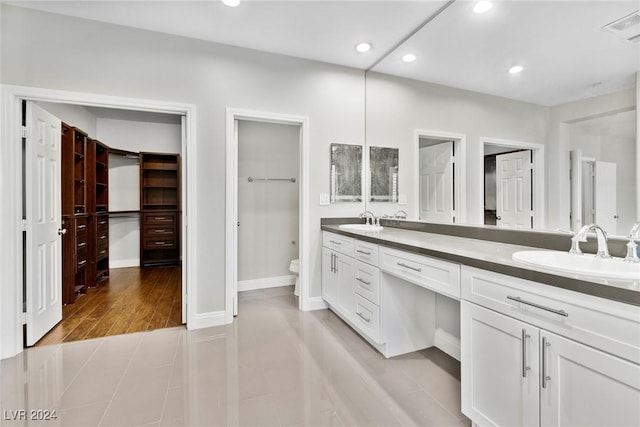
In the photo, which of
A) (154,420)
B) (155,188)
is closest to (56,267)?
(154,420)

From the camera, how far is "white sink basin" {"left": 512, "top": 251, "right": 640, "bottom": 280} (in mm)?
987

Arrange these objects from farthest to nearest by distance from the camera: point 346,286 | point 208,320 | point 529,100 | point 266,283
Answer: point 266,283 → point 208,320 → point 346,286 → point 529,100

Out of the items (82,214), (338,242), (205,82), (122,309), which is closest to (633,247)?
(338,242)

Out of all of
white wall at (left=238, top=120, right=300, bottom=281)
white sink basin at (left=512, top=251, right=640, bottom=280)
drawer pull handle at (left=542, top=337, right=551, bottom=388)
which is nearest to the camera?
white sink basin at (left=512, top=251, right=640, bottom=280)

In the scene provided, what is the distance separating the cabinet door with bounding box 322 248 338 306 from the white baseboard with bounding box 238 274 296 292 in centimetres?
108

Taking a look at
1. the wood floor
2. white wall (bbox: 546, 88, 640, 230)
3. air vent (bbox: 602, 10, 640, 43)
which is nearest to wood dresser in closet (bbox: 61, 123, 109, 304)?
the wood floor

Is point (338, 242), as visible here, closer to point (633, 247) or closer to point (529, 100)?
point (529, 100)

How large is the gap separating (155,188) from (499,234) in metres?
5.43

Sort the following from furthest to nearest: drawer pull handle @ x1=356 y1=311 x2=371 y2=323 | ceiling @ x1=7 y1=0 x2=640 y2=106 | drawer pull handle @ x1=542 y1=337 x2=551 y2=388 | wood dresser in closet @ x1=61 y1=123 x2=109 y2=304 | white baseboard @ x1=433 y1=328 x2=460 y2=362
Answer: wood dresser in closet @ x1=61 y1=123 x2=109 y2=304
drawer pull handle @ x1=356 y1=311 x2=371 y2=323
white baseboard @ x1=433 y1=328 x2=460 y2=362
ceiling @ x1=7 y1=0 x2=640 y2=106
drawer pull handle @ x1=542 y1=337 x2=551 y2=388

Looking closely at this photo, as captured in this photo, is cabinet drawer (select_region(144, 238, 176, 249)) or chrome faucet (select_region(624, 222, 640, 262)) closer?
chrome faucet (select_region(624, 222, 640, 262))

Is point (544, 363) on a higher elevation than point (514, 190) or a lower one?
lower

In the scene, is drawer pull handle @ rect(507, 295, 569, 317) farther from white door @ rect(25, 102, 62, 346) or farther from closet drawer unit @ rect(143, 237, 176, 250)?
closet drawer unit @ rect(143, 237, 176, 250)

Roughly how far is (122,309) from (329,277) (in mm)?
2196

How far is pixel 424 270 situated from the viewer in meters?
1.71
